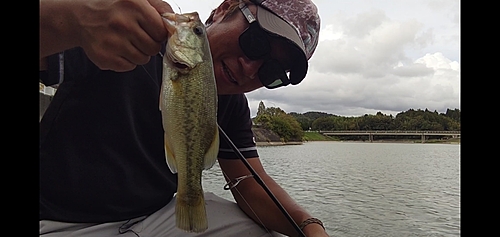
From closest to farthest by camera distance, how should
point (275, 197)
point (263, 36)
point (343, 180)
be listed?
1. point (263, 36)
2. point (275, 197)
3. point (343, 180)

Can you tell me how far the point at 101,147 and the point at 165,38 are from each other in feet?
2.56

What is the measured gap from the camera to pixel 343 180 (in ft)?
32.1

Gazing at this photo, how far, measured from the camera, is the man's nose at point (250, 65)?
192cm

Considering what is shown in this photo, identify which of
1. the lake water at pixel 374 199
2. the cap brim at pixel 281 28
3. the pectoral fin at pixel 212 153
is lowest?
the lake water at pixel 374 199

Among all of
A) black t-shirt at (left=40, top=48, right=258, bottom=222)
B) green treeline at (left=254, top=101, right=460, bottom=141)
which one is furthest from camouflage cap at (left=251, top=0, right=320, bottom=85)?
green treeline at (left=254, top=101, right=460, bottom=141)

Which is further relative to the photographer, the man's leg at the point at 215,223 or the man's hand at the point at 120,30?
the man's leg at the point at 215,223

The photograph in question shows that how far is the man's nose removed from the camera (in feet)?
6.30

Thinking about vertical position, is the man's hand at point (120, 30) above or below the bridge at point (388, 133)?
above

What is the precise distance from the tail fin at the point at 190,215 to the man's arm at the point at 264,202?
2.75ft

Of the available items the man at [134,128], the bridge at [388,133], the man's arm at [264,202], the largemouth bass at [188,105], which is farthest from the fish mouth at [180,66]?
the bridge at [388,133]

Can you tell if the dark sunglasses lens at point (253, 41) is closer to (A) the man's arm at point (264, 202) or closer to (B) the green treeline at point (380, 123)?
(A) the man's arm at point (264, 202)

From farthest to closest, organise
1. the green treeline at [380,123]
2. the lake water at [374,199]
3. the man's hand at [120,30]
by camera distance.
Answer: the green treeline at [380,123]
the lake water at [374,199]
the man's hand at [120,30]
